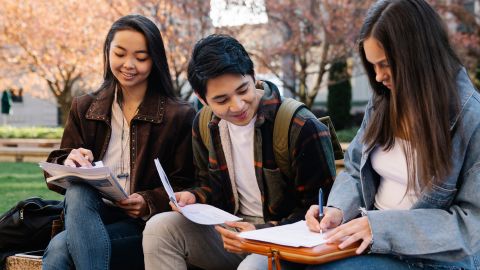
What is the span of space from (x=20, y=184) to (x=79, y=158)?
21.0ft

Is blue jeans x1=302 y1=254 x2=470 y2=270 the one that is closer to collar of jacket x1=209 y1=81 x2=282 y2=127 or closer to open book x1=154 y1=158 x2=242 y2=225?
open book x1=154 y1=158 x2=242 y2=225

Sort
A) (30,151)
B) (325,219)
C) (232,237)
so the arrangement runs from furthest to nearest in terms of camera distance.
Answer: (30,151) < (232,237) < (325,219)

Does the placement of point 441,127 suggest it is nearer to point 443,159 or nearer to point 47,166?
point 443,159

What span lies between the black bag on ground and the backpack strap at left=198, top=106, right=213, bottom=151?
905 millimetres

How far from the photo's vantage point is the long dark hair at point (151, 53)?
136 inches

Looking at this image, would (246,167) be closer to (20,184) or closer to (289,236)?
(289,236)

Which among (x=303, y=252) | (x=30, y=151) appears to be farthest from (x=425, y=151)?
(x=30, y=151)

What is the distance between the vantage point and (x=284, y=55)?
13781 millimetres

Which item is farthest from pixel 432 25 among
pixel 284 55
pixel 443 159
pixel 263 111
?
pixel 284 55

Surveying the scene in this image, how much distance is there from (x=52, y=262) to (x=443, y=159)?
1738 millimetres

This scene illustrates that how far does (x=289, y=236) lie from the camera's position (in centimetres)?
235

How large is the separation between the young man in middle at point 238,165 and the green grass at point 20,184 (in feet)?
14.9

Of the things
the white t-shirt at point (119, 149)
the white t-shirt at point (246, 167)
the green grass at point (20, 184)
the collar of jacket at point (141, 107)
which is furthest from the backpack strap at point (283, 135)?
the green grass at point (20, 184)

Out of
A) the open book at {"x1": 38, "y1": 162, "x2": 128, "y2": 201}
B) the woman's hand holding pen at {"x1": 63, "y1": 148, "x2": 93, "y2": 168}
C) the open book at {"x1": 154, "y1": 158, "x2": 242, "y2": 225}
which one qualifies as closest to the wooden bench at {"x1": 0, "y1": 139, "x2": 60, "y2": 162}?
the woman's hand holding pen at {"x1": 63, "y1": 148, "x2": 93, "y2": 168}
